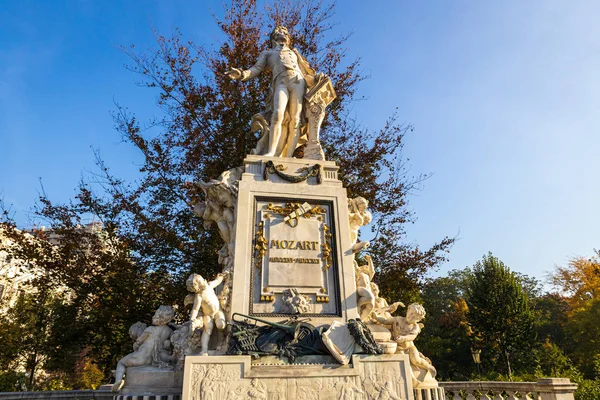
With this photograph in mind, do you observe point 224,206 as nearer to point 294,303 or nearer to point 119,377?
point 294,303

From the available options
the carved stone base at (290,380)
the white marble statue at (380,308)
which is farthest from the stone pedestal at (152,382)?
the white marble statue at (380,308)

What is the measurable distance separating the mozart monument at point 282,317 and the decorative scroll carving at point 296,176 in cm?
2

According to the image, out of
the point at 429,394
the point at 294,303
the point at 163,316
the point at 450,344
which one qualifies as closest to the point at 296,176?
the point at 294,303

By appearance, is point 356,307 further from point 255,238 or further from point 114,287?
point 114,287

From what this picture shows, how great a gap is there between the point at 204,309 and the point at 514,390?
6.47 m

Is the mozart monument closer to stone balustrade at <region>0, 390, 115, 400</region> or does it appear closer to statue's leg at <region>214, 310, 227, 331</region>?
statue's leg at <region>214, 310, 227, 331</region>

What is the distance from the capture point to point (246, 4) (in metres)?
16.4

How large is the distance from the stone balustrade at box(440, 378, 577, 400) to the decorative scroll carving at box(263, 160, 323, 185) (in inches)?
201

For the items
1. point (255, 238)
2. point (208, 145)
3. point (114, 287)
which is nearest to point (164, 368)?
point (255, 238)

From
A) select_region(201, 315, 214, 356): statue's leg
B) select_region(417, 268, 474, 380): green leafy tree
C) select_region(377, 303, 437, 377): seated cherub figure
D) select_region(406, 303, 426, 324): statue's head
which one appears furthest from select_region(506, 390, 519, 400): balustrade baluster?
select_region(417, 268, 474, 380): green leafy tree

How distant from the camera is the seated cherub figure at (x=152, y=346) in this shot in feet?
18.7

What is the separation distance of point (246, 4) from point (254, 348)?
49.0 feet

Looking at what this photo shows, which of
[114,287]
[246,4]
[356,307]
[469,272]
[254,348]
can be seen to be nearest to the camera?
[254,348]

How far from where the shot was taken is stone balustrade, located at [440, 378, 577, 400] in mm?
7383
